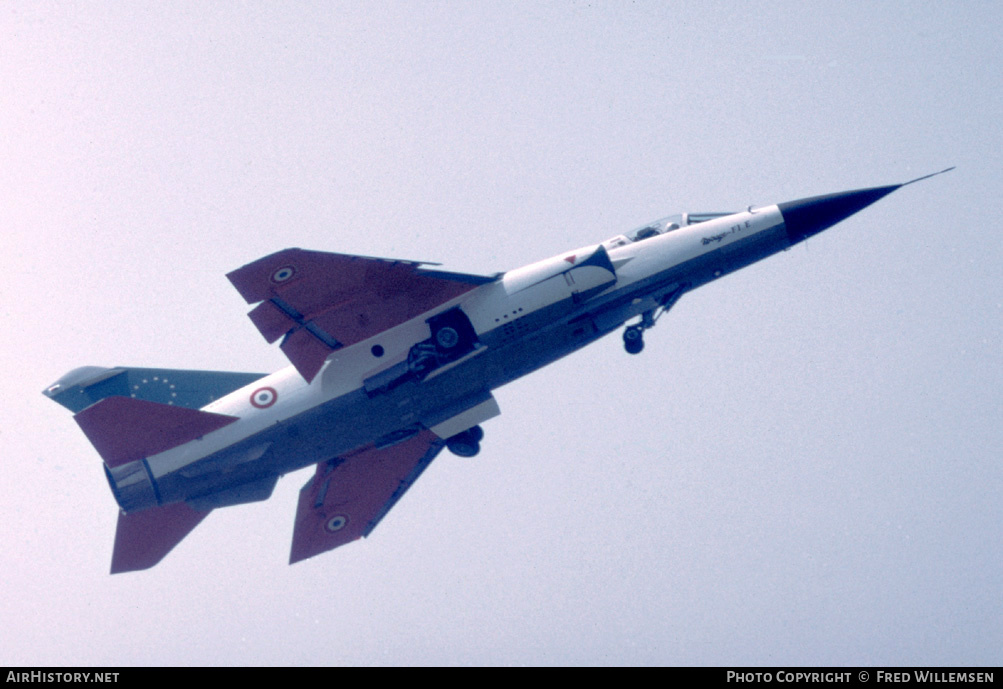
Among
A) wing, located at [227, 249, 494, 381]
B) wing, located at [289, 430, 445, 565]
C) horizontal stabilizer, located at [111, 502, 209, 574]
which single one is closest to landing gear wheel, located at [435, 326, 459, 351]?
wing, located at [227, 249, 494, 381]

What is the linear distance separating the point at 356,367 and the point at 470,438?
374 centimetres

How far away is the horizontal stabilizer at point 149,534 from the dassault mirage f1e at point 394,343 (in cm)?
114

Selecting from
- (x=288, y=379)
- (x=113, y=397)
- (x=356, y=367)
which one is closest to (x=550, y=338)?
(x=356, y=367)

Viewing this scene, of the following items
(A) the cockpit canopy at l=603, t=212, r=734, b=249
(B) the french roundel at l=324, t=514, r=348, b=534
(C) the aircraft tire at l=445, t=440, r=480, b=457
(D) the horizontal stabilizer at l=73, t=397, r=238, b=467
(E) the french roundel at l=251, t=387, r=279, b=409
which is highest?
(D) the horizontal stabilizer at l=73, t=397, r=238, b=467

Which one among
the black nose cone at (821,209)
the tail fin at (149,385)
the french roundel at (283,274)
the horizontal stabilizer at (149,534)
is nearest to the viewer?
the french roundel at (283,274)

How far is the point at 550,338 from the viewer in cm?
2509

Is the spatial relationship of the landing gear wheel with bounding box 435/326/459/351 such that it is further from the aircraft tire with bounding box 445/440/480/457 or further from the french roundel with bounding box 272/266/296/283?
the french roundel with bounding box 272/266/296/283

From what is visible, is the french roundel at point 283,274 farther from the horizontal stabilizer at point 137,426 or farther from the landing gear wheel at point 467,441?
the landing gear wheel at point 467,441

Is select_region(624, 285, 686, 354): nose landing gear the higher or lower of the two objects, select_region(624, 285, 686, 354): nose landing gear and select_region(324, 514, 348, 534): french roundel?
the higher

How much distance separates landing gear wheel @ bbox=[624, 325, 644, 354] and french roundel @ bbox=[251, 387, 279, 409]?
8.55 meters

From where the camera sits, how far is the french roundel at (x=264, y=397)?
83.7ft

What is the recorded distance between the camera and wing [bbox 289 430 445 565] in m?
28.7

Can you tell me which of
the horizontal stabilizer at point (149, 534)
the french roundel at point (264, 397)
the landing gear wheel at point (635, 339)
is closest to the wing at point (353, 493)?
the horizontal stabilizer at point (149, 534)
